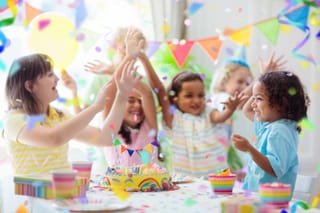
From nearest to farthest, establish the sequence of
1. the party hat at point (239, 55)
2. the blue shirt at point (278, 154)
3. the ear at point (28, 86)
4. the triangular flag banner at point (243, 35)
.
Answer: the blue shirt at point (278, 154) → the ear at point (28, 86) → the triangular flag banner at point (243, 35) → the party hat at point (239, 55)

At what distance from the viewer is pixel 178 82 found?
134 inches

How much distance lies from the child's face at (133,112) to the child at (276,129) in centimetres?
81

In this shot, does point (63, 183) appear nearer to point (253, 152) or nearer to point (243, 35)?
point (253, 152)

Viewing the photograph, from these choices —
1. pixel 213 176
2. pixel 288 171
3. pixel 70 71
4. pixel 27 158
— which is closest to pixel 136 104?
pixel 70 71

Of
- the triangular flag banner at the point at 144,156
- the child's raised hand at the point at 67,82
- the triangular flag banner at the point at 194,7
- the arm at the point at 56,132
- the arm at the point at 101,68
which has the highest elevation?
the triangular flag banner at the point at 194,7

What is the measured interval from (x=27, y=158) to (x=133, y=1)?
4.94ft

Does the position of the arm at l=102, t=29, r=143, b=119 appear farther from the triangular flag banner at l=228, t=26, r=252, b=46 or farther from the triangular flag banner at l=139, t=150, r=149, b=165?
the triangular flag banner at l=228, t=26, r=252, b=46

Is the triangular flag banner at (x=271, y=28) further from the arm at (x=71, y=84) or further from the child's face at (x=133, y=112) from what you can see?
the arm at (x=71, y=84)

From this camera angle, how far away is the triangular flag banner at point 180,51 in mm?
3691

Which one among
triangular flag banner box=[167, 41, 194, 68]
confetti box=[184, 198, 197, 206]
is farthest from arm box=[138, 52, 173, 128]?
confetti box=[184, 198, 197, 206]

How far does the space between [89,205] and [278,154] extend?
813 millimetres

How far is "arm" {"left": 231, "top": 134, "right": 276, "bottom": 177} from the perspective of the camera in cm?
216

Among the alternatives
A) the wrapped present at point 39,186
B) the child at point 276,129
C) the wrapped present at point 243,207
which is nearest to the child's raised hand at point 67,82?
the child at point 276,129

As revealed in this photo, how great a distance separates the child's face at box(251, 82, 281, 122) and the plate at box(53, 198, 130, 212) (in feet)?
Result: 2.70
